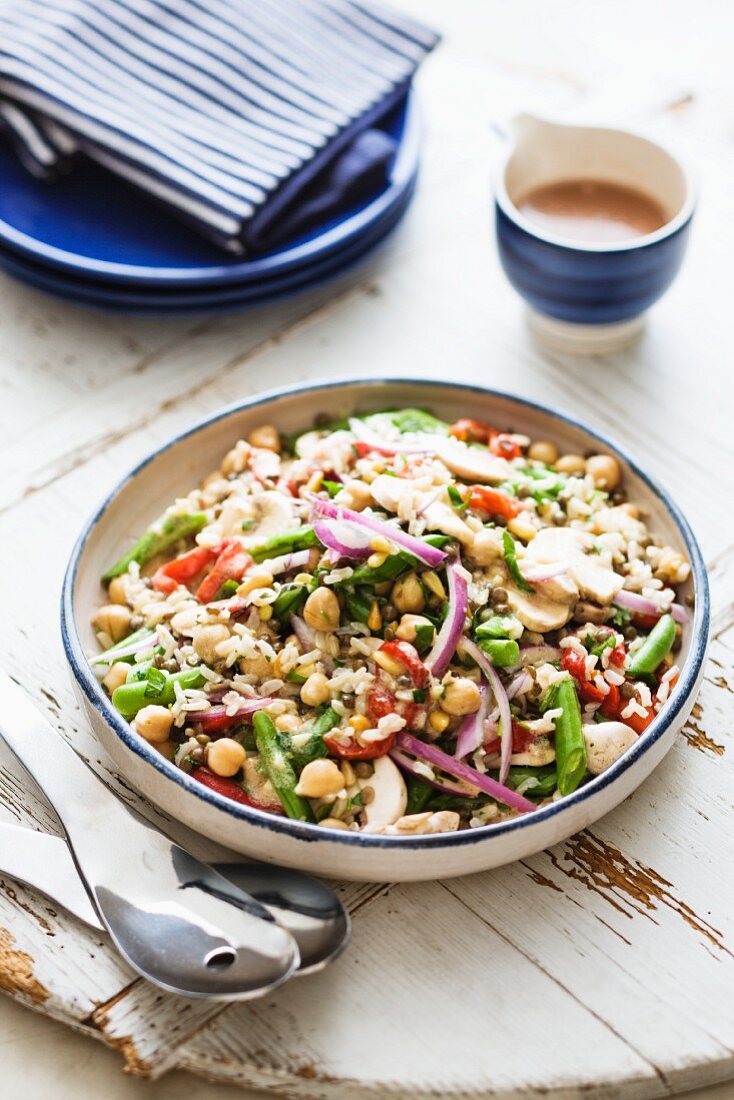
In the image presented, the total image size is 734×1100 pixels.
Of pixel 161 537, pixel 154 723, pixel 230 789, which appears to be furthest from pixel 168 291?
pixel 230 789

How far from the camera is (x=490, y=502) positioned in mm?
2043

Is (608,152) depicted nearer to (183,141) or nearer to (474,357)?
(474,357)

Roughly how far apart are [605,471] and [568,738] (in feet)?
2.08

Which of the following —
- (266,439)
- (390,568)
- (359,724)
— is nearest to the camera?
(359,724)

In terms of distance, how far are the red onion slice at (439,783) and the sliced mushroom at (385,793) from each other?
0.01m

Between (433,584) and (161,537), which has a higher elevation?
(433,584)

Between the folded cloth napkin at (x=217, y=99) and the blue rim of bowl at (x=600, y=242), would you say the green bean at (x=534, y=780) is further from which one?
the folded cloth napkin at (x=217, y=99)

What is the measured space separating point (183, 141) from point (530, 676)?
1.67m

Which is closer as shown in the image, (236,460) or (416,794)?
(416,794)

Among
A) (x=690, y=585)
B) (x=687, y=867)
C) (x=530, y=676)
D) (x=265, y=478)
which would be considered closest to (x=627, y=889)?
(x=687, y=867)

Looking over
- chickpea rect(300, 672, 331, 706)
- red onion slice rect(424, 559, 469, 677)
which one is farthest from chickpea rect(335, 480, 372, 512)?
chickpea rect(300, 672, 331, 706)

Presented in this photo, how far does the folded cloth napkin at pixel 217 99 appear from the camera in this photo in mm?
2777

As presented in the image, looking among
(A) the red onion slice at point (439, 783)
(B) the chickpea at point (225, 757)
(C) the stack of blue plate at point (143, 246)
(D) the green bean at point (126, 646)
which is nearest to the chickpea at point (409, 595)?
(A) the red onion slice at point (439, 783)

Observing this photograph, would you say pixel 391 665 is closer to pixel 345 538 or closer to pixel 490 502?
pixel 345 538
